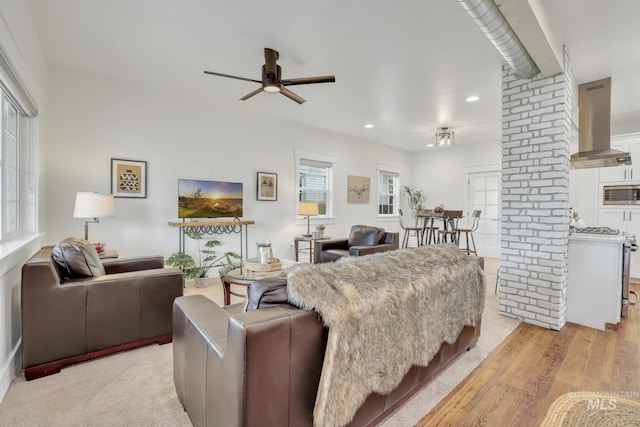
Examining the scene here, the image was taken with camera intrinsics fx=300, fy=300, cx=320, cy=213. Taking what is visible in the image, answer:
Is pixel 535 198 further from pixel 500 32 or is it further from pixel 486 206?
pixel 486 206

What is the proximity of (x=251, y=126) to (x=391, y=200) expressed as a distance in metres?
4.25

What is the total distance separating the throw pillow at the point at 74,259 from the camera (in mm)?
2133

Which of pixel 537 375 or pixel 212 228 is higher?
pixel 212 228

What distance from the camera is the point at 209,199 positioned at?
4.48m

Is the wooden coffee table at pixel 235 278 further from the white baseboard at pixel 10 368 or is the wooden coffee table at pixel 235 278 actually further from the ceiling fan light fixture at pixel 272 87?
the ceiling fan light fixture at pixel 272 87

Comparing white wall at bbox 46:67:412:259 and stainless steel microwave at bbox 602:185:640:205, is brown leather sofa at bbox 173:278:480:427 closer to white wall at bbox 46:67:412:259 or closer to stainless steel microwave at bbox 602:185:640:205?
white wall at bbox 46:67:412:259

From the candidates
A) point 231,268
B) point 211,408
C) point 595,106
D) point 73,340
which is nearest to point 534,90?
point 595,106

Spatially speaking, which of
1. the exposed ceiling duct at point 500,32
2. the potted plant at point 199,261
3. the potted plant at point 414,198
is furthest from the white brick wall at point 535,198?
the potted plant at point 414,198

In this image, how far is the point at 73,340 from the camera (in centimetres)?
207

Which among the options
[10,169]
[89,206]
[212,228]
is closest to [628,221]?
[212,228]

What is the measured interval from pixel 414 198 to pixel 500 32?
5.93 meters

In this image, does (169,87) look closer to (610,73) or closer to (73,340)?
(73,340)

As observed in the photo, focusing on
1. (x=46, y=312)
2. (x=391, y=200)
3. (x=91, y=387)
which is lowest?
(x=91, y=387)

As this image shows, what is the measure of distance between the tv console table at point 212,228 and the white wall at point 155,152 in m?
0.10
